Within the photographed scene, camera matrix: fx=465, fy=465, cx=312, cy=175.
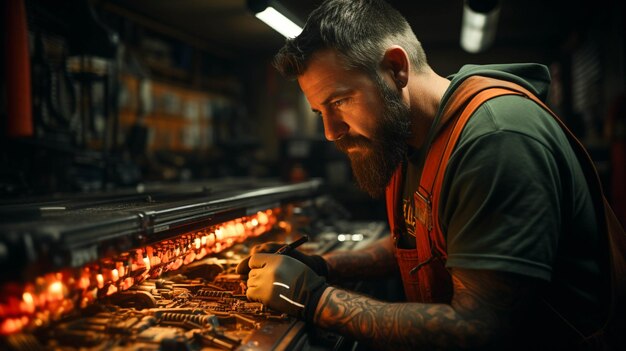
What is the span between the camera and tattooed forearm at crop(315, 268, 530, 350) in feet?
4.66

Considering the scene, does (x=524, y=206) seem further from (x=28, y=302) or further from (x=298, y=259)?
(x=28, y=302)

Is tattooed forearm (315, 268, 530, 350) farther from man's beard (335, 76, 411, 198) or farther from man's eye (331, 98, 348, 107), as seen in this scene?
man's eye (331, 98, 348, 107)

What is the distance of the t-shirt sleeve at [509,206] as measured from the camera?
1.37m

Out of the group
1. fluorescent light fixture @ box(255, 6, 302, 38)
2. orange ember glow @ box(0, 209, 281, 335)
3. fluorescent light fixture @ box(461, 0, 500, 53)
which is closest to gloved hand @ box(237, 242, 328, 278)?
orange ember glow @ box(0, 209, 281, 335)

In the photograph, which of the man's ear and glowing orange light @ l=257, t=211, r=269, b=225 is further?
glowing orange light @ l=257, t=211, r=269, b=225

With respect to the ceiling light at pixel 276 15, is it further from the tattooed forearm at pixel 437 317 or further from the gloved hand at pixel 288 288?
the tattooed forearm at pixel 437 317

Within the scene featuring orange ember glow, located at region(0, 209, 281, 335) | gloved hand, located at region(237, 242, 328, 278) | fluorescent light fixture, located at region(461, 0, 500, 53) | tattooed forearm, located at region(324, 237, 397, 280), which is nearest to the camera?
orange ember glow, located at region(0, 209, 281, 335)

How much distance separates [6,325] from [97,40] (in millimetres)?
3037

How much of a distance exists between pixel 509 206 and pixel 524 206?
0.14ft

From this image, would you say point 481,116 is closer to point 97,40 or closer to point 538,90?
point 538,90

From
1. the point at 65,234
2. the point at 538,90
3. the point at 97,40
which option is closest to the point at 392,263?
the point at 538,90

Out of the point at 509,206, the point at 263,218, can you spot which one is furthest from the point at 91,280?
the point at 263,218

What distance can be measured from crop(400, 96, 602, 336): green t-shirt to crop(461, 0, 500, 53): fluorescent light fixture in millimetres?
3970

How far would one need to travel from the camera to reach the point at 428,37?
31.0ft
